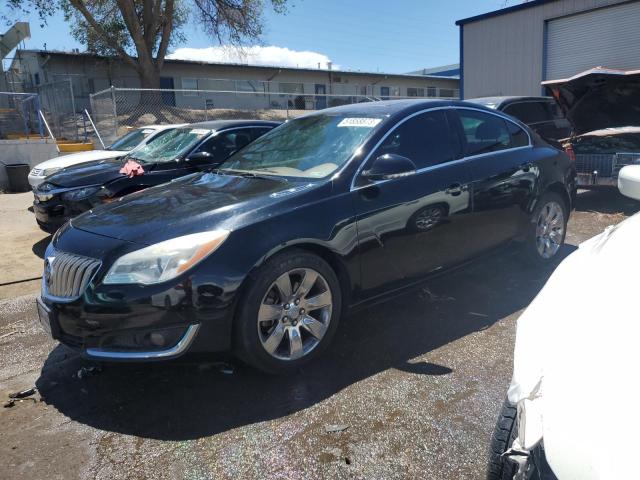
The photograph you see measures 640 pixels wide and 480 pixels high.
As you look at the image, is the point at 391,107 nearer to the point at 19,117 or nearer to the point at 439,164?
the point at 439,164

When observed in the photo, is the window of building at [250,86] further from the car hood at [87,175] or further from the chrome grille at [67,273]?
the chrome grille at [67,273]

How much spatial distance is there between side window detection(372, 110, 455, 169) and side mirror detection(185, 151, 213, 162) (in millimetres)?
3305

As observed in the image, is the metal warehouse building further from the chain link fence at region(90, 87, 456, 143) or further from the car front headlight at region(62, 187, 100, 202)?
the car front headlight at region(62, 187, 100, 202)

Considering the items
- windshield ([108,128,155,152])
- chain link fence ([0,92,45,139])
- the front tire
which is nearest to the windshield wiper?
the front tire

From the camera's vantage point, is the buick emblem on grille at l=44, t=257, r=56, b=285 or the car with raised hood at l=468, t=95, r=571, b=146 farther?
the car with raised hood at l=468, t=95, r=571, b=146

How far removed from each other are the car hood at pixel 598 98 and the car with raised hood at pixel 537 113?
22 cm

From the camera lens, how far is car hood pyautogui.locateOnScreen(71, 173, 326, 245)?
295 cm

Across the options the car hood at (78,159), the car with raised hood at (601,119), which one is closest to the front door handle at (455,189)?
the car with raised hood at (601,119)

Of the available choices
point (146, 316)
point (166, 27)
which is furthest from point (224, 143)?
point (166, 27)

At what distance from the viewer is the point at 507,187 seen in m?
4.45

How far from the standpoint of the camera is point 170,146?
7215mm

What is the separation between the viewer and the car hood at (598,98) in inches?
316

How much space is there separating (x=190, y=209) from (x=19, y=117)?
1729 cm

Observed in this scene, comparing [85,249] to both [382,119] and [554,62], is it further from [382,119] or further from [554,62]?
[554,62]
